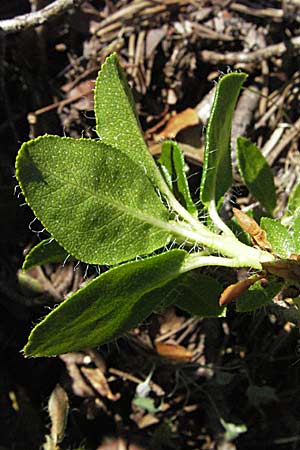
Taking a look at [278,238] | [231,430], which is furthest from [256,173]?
[231,430]

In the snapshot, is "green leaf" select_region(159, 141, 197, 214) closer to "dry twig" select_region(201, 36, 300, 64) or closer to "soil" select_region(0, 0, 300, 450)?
"soil" select_region(0, 0, 300, 450)

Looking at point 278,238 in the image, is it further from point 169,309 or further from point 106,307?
point 169,309

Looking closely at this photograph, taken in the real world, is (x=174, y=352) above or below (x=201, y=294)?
below

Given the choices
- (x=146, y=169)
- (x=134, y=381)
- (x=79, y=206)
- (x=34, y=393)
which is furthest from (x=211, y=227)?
(x=34, y=393)

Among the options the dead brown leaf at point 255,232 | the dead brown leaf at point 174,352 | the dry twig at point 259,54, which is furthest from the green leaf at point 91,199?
the dry twig at point 259,54

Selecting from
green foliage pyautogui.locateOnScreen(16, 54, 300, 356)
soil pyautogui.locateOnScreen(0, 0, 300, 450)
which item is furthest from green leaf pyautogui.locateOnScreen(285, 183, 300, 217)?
green foliage pyautogui.locateOnScreen(16, 54, 300, 356)

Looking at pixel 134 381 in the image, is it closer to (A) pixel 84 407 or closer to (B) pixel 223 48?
(A) pixel 84 407

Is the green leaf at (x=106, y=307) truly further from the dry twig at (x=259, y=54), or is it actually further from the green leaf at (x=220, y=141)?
the dry twig at (x=259, y=54)
